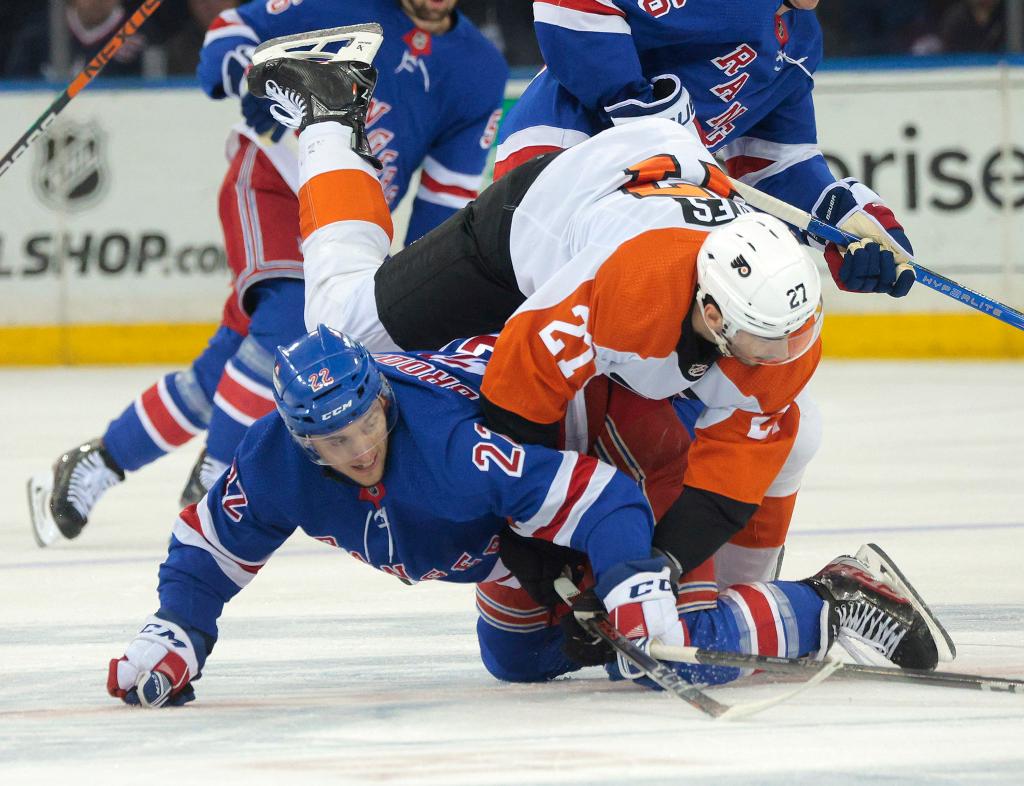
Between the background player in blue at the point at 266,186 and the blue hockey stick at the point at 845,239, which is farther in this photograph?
the background player in blue at the point at 266,186

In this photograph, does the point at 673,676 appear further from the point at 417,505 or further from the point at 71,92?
the point at 71,92

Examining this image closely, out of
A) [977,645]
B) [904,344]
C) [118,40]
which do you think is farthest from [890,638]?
[904,344]

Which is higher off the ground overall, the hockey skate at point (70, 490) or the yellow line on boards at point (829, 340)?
the hockey skate at point (70, 490)

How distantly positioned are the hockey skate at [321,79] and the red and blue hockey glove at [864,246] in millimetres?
909

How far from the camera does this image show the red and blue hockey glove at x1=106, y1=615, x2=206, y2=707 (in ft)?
9.28

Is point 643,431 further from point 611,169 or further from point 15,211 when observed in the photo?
point 15,211

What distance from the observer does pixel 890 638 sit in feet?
10.1

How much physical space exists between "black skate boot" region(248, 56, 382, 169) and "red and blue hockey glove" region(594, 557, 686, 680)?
1440 millimetres

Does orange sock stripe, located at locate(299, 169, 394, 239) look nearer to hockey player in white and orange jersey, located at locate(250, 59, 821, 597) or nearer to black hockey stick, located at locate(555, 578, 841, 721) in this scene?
hockey player in white and orange jersey, located at locate(250, 59, 821, 597)

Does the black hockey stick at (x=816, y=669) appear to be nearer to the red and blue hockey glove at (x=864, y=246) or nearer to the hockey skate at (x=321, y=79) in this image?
the red and blue hockey glove at (x=864, y=246)

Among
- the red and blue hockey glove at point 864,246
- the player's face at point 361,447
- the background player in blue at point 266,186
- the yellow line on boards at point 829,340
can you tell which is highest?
the player's face at point 361,447

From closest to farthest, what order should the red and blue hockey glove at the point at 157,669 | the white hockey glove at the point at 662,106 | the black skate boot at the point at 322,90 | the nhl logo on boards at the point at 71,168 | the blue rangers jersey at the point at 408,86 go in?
the red and blue hockey glove at the point at 157,669, the white hockey glove at the point at 662,106, the black skate boot at the point at 322,90, the blue rangers jersey at the point at 408,86, the nhl logo on boards at the point at 71,168

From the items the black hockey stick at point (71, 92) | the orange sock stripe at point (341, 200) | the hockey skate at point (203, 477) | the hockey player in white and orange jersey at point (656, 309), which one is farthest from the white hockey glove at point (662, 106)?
the black hockey stick at point (71, 92)

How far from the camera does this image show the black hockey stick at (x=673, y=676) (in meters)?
2.57
